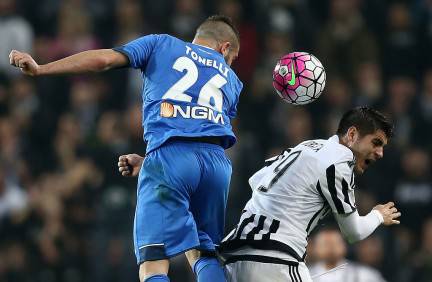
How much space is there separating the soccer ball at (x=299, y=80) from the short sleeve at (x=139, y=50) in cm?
87

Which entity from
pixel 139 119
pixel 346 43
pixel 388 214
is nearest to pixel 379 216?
pixel 388 214

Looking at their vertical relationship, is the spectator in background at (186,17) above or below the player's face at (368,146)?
above

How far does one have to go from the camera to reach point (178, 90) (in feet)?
19.9

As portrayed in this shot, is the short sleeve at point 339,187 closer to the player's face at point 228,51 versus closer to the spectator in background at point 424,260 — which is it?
the player's face at point 228,51

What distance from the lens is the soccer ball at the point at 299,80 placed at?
A: 6.46 meters

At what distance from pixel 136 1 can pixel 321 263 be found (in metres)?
5.98

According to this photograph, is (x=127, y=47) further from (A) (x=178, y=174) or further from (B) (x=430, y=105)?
(B) (x=430, y=105)

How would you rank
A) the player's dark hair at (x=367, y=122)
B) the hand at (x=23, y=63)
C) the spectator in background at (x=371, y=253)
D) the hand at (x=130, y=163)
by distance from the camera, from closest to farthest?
the hand at (x=23, y=63) < the player's dark hair at (x=367, y=122) < the hand at (x=130, y=163) < the spectator in background at (x=371, y=253)

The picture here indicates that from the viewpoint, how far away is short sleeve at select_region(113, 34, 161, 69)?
5.92 m

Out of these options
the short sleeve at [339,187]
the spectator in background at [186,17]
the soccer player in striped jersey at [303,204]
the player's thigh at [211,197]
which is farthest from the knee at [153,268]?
the spectator in background at [186,17]

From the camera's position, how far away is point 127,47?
5941 millimetres

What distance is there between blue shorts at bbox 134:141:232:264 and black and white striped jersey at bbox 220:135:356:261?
0.23m

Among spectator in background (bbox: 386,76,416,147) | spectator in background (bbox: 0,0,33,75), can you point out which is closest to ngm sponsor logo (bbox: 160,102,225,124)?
spectator in background (bbox: 386,76,416,147)

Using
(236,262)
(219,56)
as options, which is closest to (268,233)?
(236,262)
